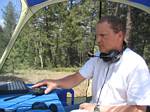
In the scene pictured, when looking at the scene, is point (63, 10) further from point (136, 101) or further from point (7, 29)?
point (136, 101)

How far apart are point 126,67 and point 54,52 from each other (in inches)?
549

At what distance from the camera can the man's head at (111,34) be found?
310 cm

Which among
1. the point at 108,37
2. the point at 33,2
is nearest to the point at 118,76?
the point at 108,37

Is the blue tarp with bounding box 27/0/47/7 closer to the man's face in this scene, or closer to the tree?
the tree

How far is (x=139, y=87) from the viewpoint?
2.96 metres

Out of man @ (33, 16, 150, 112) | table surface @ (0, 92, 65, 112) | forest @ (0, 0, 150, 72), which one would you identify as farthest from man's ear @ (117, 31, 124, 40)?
forest @ (0, 0, 150, 72)

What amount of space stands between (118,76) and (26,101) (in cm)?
89

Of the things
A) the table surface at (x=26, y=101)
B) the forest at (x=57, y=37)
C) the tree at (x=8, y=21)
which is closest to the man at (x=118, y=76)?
the table surface at (x=26, y=101)

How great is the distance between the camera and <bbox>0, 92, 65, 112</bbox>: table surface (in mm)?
3324

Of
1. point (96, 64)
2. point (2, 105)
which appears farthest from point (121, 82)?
point (2, 105)

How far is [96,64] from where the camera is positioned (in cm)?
339

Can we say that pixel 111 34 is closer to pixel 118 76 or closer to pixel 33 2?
pixel 118 76

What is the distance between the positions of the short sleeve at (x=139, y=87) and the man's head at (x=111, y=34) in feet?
0.79

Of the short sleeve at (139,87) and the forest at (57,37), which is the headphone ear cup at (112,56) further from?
the forest at (57,37)
